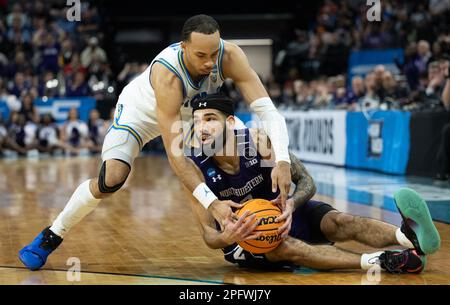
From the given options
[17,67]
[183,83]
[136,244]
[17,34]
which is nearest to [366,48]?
[17,67]

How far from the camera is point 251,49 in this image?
2481cm

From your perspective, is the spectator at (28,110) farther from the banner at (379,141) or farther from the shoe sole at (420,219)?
the shoe sole at (420,219)

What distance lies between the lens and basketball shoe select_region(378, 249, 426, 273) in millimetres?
4121

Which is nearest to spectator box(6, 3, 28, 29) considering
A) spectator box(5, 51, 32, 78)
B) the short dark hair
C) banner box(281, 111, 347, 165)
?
spectator box(5, 51, 32, 78)

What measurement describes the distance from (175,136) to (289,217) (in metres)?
0.79

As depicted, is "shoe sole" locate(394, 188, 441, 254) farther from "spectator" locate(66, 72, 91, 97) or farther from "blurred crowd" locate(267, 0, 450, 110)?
"spectator" locate(66, 72, 91, 97)

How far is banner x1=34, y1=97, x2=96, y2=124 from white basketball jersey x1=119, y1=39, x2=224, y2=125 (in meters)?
12.4

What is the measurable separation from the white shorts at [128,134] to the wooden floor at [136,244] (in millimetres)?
700

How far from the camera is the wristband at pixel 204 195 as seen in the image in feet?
13.2

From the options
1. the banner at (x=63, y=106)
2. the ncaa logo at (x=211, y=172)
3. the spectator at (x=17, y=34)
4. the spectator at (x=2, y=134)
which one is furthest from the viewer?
the spectator at (x=17, y=34)

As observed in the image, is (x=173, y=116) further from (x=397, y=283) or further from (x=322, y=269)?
(x=397, y=283)

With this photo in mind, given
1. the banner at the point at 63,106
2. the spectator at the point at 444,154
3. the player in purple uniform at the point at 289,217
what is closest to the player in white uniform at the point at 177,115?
the player in purple uniform at the point at 289,217
